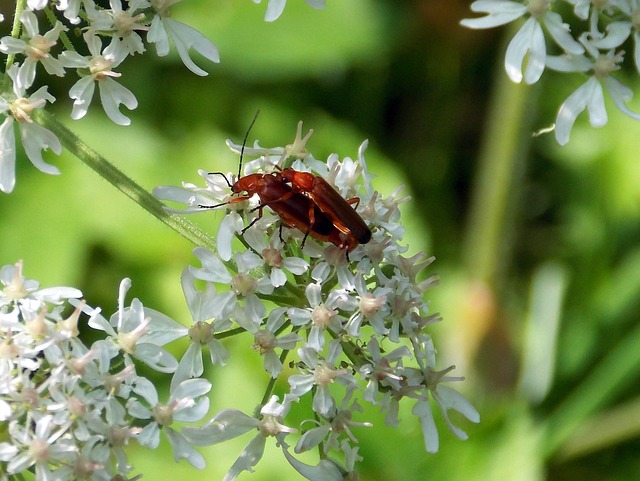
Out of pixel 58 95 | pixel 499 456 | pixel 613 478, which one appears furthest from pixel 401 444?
pixel 58 95

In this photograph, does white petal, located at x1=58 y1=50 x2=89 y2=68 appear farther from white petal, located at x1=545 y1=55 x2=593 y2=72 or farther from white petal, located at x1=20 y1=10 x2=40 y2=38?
white petal, located at x1=545 y1=55 x2=593 y2=72

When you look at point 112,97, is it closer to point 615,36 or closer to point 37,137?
point 37,137

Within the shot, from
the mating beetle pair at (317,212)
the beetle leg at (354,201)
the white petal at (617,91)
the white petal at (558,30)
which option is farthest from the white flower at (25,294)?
the white petal at (617,91)

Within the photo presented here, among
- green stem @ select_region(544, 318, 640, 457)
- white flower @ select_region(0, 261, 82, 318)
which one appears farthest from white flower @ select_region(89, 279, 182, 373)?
green stem @ select_region(544, 318, 640, 457)

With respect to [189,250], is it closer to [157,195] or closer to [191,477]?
[191,477]

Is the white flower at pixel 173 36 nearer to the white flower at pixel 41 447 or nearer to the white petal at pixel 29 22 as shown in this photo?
the white petal at pixel 29 22

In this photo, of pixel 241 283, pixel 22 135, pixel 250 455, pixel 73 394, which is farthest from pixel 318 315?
pixel 22 135
